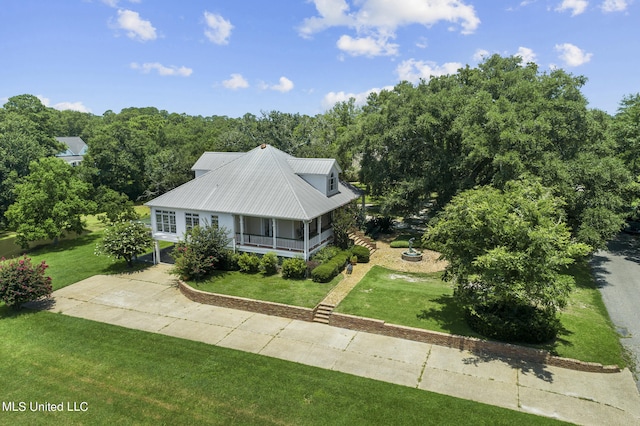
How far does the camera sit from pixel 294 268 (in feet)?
74.1

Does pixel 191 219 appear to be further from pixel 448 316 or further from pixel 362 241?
pixel 448 316

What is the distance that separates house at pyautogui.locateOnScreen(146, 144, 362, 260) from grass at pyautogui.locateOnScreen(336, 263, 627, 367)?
5029 millimetres

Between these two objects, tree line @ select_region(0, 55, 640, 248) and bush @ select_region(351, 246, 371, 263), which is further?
bush @ select_region(351, 246, 371, 263)

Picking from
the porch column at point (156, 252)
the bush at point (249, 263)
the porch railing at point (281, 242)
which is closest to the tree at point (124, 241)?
the porch column at point (156, 252)

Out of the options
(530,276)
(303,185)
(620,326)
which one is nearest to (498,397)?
(530,276)

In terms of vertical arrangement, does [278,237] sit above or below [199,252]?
above

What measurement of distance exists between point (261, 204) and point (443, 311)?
1208 cm

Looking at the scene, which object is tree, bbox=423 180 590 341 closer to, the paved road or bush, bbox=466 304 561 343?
bush, bbox=466 304 561 343

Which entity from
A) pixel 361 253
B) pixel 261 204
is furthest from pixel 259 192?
pixel 361 253

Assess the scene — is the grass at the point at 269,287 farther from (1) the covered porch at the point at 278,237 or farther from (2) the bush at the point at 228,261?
(1) the covered porch at the point at 278,237

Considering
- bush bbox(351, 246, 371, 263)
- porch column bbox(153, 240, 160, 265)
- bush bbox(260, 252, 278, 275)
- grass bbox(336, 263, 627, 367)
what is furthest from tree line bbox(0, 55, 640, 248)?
bush bbox(260, 252, 278, 275)

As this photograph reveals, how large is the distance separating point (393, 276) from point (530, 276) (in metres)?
10.2

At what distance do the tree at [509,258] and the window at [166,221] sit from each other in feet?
56.2

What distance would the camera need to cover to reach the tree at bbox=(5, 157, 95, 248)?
99.4ft
